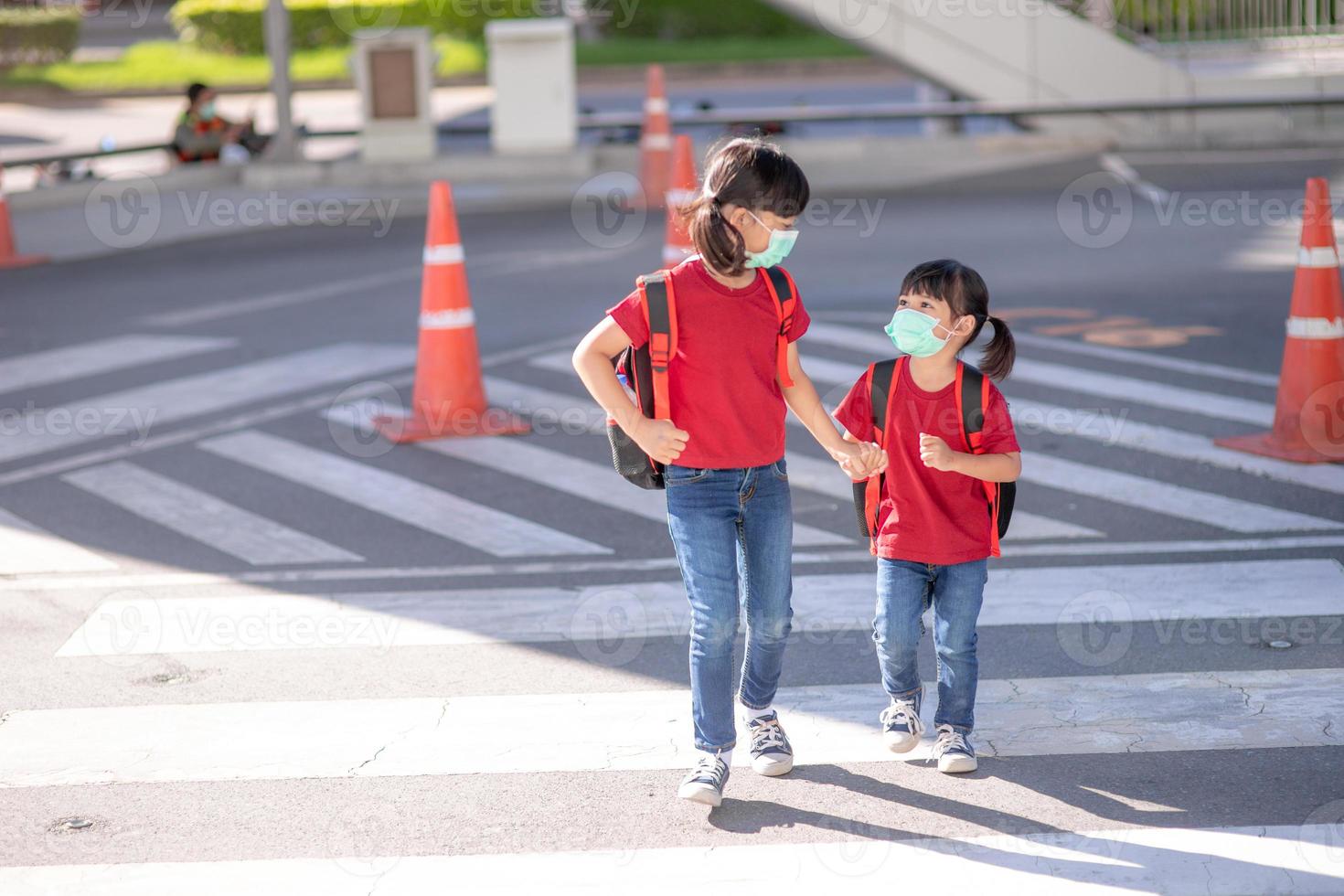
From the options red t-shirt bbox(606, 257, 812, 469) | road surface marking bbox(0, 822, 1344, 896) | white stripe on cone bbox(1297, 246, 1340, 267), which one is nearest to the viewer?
road surface marking bbox(0, 822, 1344, 896)

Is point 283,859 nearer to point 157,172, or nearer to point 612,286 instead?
point 612,286

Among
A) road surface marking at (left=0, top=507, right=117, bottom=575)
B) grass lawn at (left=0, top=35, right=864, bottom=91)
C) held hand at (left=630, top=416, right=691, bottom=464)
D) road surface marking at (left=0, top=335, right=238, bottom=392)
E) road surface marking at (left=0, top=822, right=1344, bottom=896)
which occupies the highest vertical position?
grass lawn at (left=0, top=35, right=864, bottom=91)

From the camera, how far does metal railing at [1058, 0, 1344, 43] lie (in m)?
19.6

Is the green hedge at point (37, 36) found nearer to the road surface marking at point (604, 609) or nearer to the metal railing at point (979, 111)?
the metal railing at point (979, 111)

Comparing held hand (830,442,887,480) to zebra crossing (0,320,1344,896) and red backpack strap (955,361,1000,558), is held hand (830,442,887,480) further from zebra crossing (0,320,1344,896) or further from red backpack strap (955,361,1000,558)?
zebra crossing (0,320,1344,896)

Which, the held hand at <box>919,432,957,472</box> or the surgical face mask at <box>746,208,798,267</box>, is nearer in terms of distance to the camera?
the surgical face mask at <box>746,208,798,267</box>

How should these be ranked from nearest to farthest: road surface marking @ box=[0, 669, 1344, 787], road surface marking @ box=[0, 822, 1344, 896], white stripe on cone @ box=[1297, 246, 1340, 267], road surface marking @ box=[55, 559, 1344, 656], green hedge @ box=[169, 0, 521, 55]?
1. road surface marking @ box=[0, 822, 1344, 896]
2. road surface marking @ box=[0, 669, 1344, 787]
3. road surface marking @ box=[55, 559, 1344, 656]
4. white stripe on cone @ box=[1297, 246, 1340, 267]
5. green hedge @ box=[169, 0, 521, 55]

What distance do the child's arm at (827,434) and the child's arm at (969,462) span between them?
13cm

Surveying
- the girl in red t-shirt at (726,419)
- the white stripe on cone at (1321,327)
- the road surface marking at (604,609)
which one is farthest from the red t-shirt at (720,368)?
the white stripe on cone at (1321,327)

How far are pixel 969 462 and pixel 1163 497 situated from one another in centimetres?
301

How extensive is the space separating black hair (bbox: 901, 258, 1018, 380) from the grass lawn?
29.9m

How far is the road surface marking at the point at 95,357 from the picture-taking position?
32.3ft

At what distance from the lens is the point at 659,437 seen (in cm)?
406

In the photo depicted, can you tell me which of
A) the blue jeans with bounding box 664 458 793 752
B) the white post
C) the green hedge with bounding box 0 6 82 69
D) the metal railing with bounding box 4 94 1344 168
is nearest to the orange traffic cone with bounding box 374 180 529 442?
the blue jeans with bounding box 664 458 793 752
